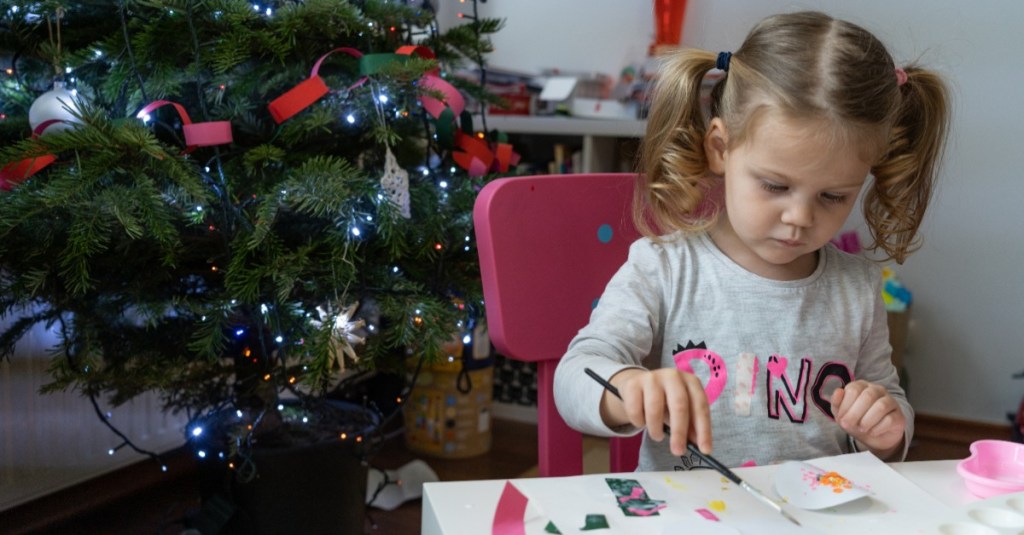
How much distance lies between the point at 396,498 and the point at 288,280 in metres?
0.91

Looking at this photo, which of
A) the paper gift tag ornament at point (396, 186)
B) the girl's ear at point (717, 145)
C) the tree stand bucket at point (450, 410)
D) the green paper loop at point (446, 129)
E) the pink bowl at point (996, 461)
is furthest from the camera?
the tree stand bucket at point (450, 410)

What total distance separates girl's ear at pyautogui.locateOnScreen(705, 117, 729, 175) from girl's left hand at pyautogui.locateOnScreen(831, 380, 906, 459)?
0.95ft

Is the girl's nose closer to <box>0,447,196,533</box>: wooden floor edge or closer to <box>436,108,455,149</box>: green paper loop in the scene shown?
<box>436,108,455,149</box>: green paper loop

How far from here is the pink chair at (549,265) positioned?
93 centimetres

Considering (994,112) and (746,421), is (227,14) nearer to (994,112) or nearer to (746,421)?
(746,421)

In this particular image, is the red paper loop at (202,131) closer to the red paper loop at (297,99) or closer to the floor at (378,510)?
the red paper loop at (297,99)

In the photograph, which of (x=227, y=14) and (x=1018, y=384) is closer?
(x=227, y=14)

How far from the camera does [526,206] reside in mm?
951

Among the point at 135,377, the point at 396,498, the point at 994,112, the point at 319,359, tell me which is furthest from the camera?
the point at 994,112

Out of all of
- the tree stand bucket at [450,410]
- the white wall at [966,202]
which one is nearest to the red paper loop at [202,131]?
the tree stand bucket at [450,410]

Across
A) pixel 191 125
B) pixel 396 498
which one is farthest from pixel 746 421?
pixel 396 498

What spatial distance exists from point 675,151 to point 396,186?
40 centimetres

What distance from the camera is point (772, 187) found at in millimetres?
896

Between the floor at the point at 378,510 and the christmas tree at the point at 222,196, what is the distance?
0.52m
